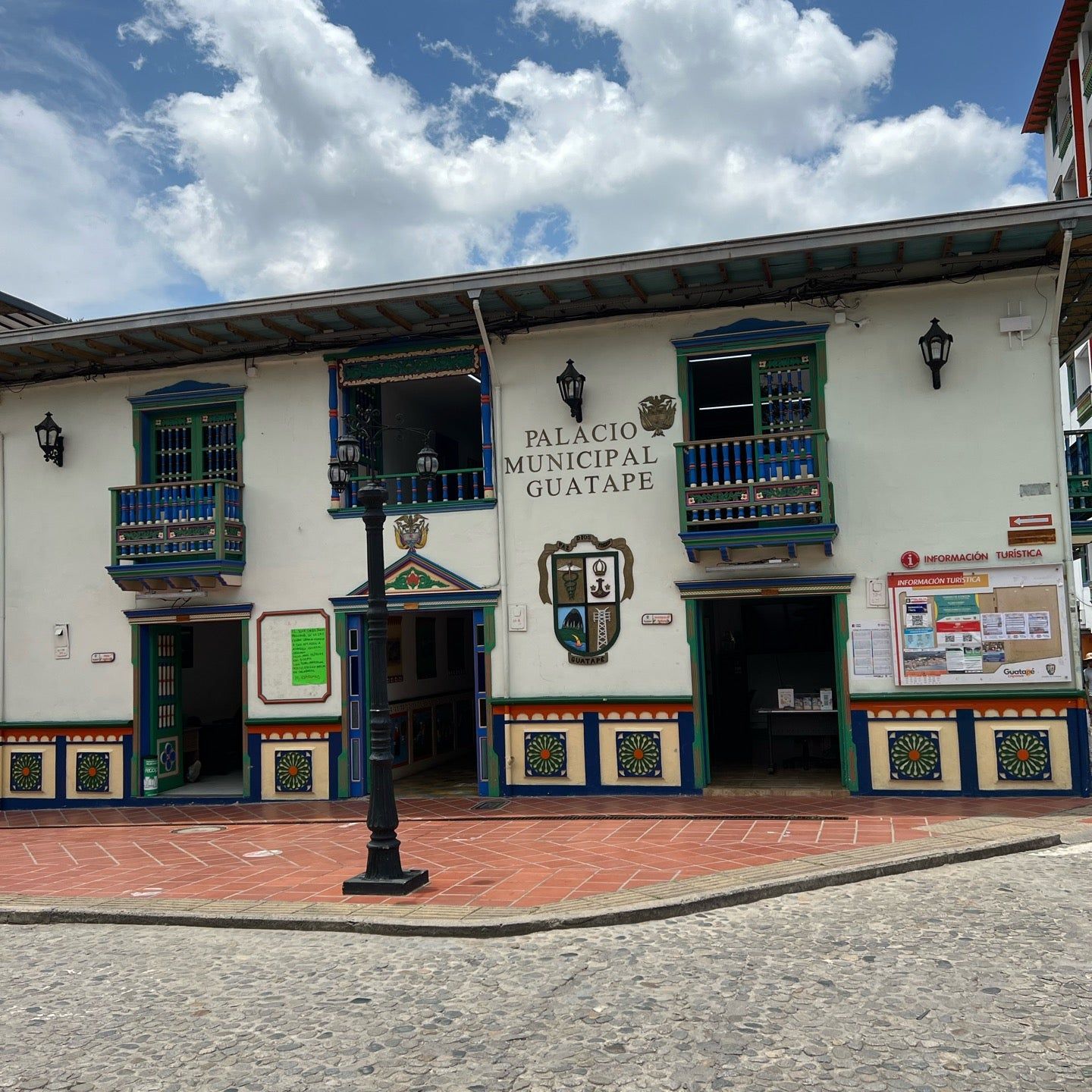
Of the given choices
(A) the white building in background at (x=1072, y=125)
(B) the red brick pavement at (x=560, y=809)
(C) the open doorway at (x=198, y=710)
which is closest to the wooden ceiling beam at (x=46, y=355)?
(C) the open doorway at (x=198, y=710)

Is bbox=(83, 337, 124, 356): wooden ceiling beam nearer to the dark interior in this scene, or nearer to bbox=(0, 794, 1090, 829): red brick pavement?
bbox=(0, 794, 1090, 829): red brick pavement

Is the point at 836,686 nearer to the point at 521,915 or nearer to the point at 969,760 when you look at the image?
the point at 969,760

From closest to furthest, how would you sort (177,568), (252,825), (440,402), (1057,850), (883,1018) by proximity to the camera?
(883,1018) < (1057,850) < (252,825) < (177,568) < (440,402)

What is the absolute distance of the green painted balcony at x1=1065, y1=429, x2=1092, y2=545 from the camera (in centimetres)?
Result: 1160

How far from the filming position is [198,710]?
17.0 metres

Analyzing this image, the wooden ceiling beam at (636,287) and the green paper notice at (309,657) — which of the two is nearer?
the wooden ceiling beam at (636,287)

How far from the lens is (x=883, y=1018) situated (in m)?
5.05

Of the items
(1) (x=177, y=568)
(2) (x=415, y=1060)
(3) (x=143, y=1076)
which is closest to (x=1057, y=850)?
(2) (x=415, y=1060)

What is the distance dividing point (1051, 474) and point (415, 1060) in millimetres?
9186

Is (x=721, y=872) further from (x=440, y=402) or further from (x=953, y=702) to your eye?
(x=440, y=402)

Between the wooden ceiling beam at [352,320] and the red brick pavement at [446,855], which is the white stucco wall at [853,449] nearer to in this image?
the wooden ceiling beam at [352,320]

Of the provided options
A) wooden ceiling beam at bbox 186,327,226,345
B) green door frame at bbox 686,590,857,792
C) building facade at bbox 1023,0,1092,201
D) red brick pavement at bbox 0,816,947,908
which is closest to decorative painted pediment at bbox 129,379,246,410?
wooden ceiling beam at bbox 186,327,226,345

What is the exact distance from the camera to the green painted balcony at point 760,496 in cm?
1118

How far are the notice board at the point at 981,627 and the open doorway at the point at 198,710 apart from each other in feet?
26.8
